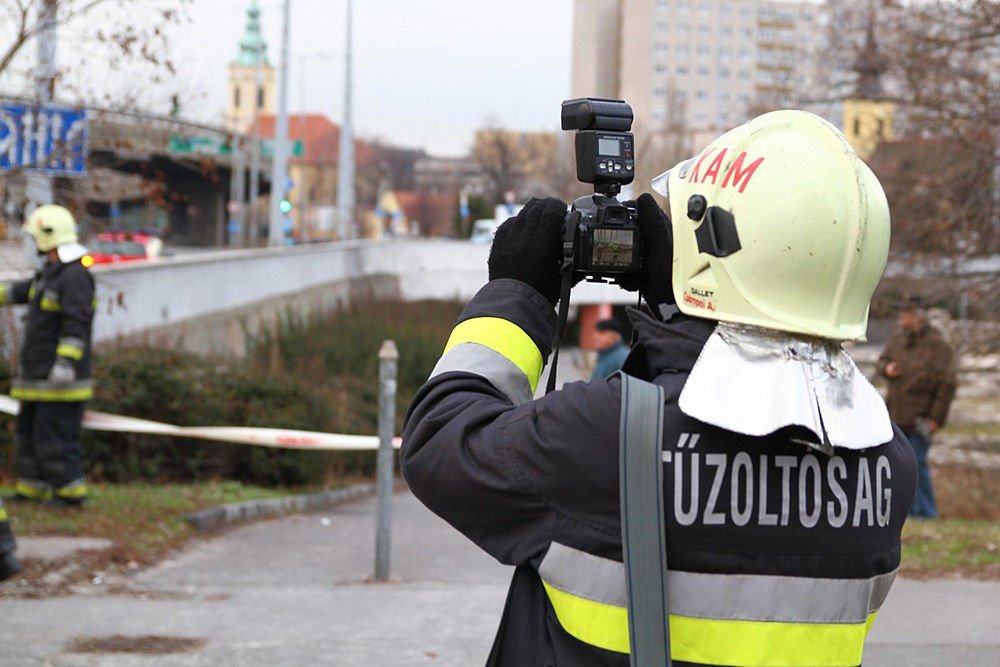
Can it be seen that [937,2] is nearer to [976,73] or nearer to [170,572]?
[976,73]

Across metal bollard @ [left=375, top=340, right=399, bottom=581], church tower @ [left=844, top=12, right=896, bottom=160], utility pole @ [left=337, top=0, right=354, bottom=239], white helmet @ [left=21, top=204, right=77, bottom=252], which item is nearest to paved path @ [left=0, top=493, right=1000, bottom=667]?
metal bollard @ [left=375, top=340, right=399, bottom=581]

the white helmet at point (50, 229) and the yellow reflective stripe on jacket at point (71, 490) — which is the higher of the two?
the white helmet at point (50, 229)

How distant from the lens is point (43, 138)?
8711 millimetres

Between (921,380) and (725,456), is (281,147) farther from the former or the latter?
(725,456)

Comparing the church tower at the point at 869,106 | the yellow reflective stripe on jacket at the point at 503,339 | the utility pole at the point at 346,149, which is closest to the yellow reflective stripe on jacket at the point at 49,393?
the yellow reflective stripe on jacket at the point at 503,339

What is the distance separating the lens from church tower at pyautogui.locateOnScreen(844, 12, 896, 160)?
1650cm

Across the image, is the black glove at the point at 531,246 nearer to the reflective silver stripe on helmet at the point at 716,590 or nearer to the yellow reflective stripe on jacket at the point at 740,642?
the reflective silver stripe on helmet at the point at 716,590

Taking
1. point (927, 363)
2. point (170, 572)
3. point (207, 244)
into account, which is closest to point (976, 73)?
point (927, 363)

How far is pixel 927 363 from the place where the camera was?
33.5 feet

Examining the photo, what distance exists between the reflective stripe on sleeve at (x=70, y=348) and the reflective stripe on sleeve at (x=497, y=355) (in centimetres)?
706

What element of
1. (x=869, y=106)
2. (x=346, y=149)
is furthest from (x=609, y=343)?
(x=346, y=149)

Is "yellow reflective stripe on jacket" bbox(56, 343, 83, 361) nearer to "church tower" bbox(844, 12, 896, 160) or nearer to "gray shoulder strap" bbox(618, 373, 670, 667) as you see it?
"gray shoulder strap" bbox(618, 373, 670, 667)

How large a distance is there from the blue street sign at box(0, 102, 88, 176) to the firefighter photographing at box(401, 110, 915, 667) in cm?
744

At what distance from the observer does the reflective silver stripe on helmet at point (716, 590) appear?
183 centimetres
